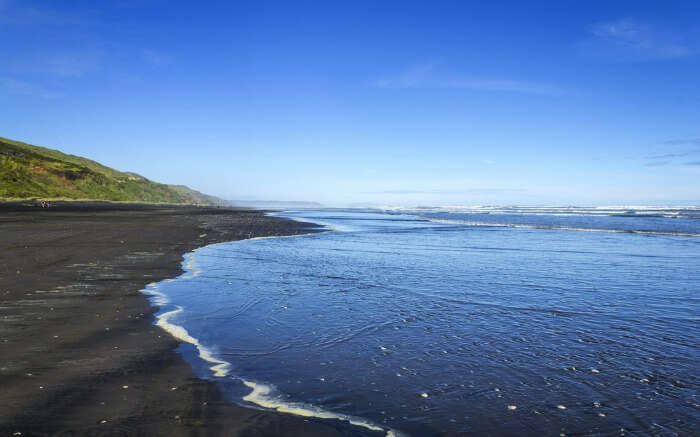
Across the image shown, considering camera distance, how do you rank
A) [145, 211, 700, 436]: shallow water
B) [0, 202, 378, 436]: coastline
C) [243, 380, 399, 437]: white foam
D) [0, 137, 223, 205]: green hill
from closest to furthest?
[0, 202, 378, 436]: coastline
[243, 380, 399, 437]: white foam
[145, 211, 700, 436]: shallow water
[0, 137, 223, 205]: green hill

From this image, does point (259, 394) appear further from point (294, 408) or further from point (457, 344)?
point (457, 344)

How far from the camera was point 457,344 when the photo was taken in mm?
7637

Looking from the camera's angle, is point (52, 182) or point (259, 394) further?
point (52, 182)

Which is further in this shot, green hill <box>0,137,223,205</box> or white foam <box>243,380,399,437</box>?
green hill <box>0,137,223,205</box>

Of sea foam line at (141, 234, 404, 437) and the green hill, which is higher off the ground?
the green hill

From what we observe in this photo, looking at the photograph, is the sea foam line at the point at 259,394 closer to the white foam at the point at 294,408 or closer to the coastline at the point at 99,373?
the white foam at the point at 294,408

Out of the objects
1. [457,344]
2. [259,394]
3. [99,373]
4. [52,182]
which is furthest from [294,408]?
[52,182]

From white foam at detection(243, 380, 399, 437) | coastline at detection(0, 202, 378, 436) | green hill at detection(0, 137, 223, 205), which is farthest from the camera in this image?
green hill at detection(0, 137, 223, 205)

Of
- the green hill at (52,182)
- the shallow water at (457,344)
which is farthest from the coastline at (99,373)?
the green hill at (52,182)

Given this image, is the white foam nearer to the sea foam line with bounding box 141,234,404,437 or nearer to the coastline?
the sea foam line with bounding box 141,234,404,437

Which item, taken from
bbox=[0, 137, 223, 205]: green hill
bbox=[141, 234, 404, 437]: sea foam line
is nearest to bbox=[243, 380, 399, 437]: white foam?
bbox=[141, 234, 404, 437]: sea foam line

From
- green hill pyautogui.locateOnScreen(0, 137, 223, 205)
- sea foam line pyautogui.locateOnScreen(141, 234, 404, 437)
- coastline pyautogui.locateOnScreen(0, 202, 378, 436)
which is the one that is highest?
green hill pyautogui.locateOnScreen(0, 137, 223, 205)

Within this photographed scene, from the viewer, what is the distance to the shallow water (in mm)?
5109

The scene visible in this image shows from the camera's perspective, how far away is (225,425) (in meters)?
4.57
